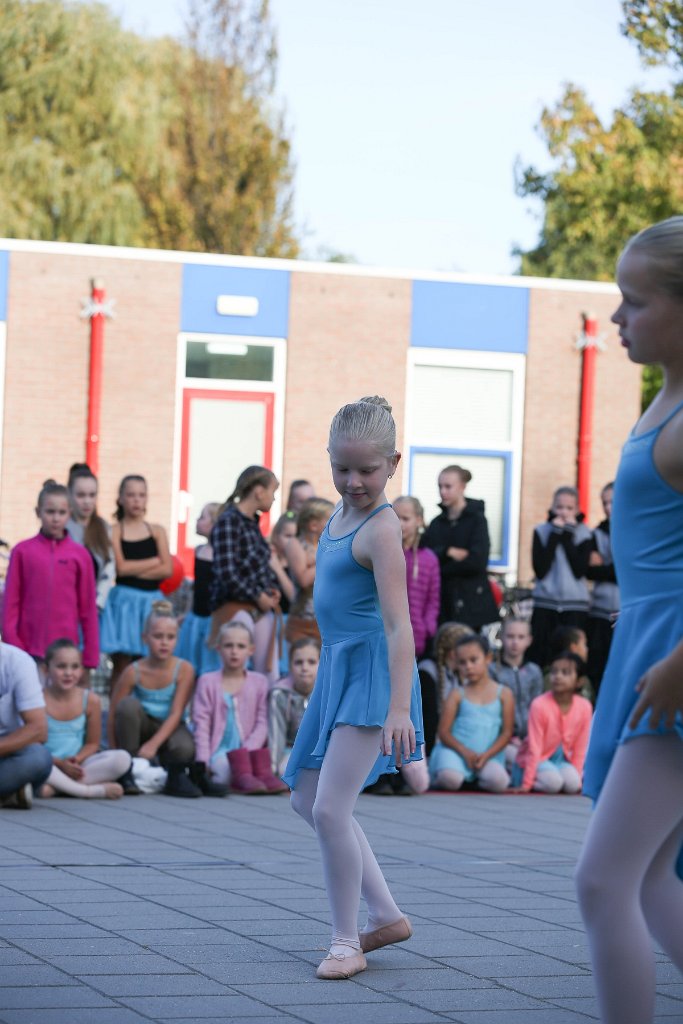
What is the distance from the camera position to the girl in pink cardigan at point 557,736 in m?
11.2

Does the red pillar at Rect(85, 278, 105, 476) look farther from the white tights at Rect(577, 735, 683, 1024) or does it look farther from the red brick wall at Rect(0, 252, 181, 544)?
A: the white tights at Rect(577, 735, 683, 1024)

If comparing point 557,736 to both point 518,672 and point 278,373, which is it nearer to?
point 518,672

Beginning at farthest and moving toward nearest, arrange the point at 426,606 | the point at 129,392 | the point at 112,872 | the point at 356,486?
the point at 129,392 < the point at 426,606 < the point at 112,872 < the point at 356,486

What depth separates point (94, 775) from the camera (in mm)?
10062

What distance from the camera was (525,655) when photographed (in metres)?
12.7

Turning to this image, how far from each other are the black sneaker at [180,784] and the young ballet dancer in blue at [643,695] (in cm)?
683

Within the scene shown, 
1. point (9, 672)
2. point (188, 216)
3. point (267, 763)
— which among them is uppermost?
point (188, 216)

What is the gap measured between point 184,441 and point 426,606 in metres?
7.74

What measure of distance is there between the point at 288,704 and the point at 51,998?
20.6 feet

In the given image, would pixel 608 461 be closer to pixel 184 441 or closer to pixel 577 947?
pixel 184 441

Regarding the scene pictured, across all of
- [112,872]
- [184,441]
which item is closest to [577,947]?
[112,872]

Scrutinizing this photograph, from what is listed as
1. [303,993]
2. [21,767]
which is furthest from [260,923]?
[21,767]

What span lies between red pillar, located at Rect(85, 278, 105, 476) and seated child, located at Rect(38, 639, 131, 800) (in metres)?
8.26

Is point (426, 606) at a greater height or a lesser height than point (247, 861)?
greater
